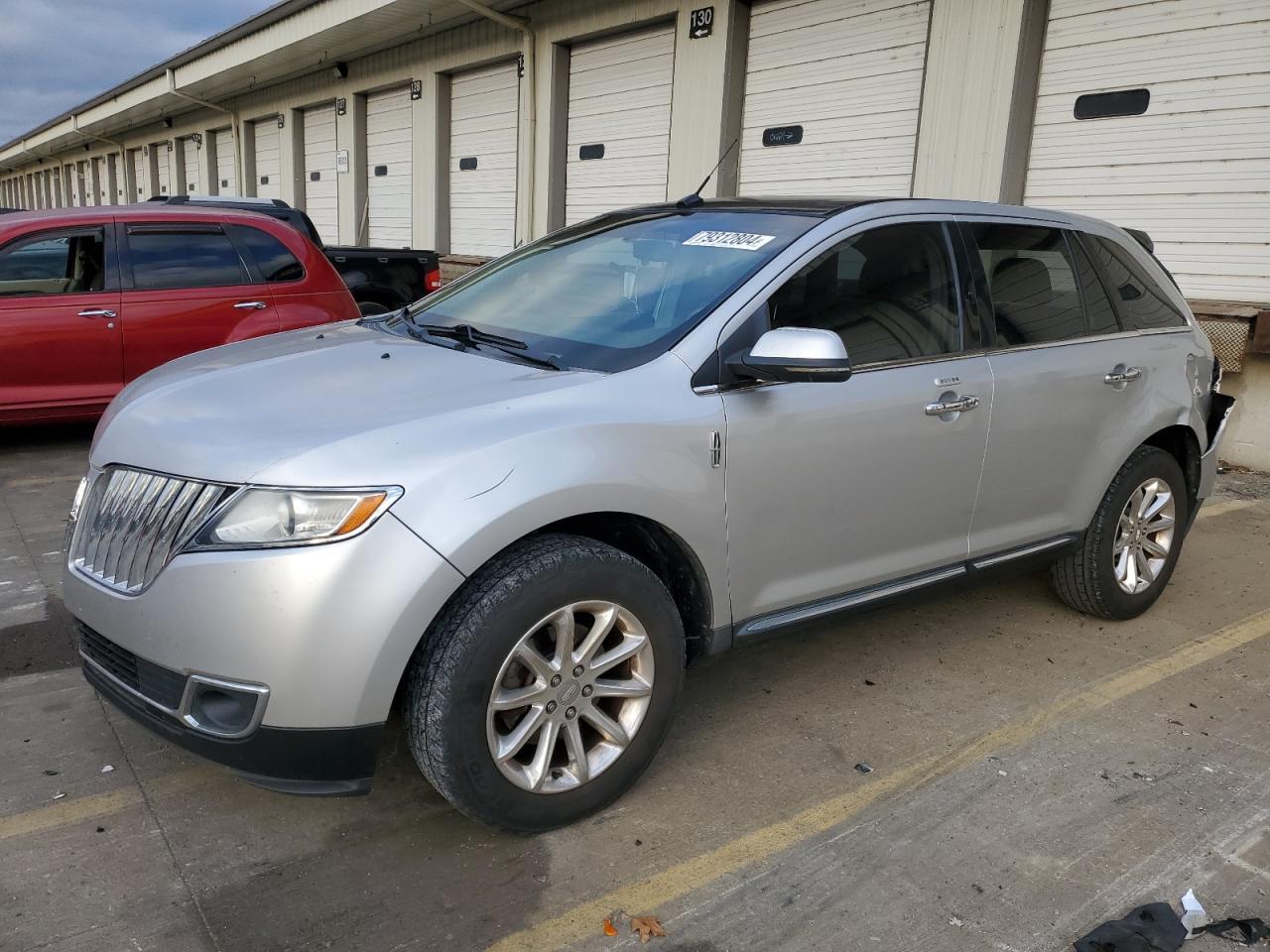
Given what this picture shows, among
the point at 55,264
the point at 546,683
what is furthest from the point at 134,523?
the point at 55,264

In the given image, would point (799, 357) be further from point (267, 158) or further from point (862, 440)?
point (267, 158)

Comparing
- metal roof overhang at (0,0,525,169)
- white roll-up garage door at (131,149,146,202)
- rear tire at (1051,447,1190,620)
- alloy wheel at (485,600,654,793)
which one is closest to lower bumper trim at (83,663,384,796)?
alloy wheel at (485,600,654,793)

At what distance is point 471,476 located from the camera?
2465 mm

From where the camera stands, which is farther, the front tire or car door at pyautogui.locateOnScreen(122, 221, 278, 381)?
car door at pyautogui.locateOnScreen(122, 221, 278, 381)

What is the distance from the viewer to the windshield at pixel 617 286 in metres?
3.09

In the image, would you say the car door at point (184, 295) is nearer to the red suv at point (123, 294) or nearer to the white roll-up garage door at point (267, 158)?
the red suv at point (123, 294)

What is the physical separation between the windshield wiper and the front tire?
0.62 m

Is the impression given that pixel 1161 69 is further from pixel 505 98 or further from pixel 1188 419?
pixel 505 98

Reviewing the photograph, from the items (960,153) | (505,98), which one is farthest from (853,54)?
(505,98)

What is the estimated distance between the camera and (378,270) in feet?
32.4

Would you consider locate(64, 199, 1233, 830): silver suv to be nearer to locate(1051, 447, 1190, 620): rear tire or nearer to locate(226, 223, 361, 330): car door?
locate(1051, 447, 1190, 620): rear tire

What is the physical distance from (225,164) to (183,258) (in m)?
20.3

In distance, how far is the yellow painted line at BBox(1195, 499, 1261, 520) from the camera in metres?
6.59

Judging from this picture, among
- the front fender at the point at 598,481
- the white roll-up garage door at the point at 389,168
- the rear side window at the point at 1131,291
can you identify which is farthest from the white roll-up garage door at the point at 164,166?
the front fender at the point at 598,481
